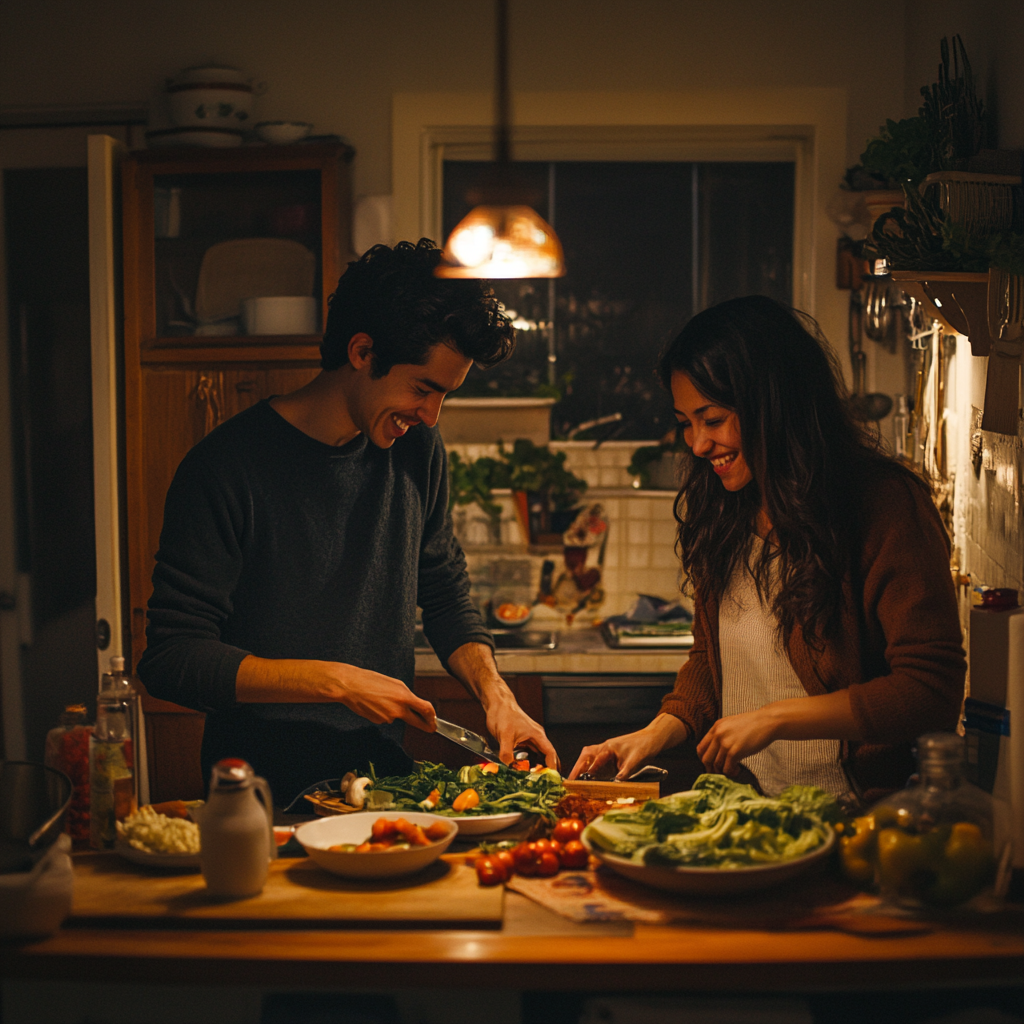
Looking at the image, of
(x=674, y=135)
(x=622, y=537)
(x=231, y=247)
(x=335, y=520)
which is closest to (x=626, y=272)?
(x=674, y=135)

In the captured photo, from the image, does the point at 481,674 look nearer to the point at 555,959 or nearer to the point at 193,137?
the point at 555,959

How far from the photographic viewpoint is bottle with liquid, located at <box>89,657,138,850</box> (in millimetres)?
1699

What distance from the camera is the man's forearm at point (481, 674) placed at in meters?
2.30

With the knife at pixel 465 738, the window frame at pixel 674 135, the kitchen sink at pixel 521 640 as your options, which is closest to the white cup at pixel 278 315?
the window frame at pixel 674 135

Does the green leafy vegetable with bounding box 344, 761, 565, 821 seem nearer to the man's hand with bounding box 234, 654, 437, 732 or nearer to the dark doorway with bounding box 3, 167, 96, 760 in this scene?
the man's hand with bounding box 234, 654, 437, 732

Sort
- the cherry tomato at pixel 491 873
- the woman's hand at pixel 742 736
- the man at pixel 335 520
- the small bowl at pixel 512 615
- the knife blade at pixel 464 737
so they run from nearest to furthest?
1. the cherry tomato at pixel 491 873
2. the woman's hand at pixel 742 736
3. the knife blade at pixel 464 737
4. the man at pixel 335 520
5. the small bowl at pixel 512 615

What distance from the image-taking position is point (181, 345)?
3490 millimetres

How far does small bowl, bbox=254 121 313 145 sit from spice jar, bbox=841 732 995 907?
2.82 metres

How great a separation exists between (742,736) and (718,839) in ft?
0.98

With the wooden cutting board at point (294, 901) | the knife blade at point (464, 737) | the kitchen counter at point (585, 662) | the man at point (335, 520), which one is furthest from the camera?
the kitchen counter at point (585, 662)

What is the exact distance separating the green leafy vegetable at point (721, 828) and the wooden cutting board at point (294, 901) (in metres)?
0.21

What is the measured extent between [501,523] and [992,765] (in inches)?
96.4

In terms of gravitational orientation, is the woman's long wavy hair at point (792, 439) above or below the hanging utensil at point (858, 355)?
below

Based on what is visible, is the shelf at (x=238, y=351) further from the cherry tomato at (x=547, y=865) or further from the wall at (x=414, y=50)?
the cherry tomato at (x=547, y=865)
